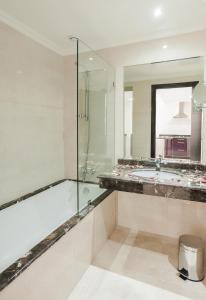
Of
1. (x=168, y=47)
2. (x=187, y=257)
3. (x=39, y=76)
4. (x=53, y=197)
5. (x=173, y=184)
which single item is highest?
(x=168, y=47)

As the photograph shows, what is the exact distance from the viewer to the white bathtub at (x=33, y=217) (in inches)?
73.2

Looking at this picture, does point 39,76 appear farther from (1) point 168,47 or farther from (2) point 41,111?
(1) point 168,47

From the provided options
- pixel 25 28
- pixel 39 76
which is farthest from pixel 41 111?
pixel 25 28

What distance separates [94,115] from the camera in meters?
2.35

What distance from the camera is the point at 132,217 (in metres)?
2.47

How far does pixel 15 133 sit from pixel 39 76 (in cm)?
74

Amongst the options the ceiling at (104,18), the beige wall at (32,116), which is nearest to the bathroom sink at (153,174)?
the beige wall at (32,116)

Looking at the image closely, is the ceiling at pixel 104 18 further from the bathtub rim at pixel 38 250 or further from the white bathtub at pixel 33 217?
the bathtub rim at pixel 38 250

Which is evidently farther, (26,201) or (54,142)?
(54,142)

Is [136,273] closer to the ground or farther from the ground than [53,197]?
closer to the ground

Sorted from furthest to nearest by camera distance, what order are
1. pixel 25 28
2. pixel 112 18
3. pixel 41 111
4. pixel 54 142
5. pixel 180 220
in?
pixel 54 142
pixel 41 111
pixel 180 220
pixel 25 28
pixel 112 18

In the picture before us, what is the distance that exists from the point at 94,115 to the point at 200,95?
3.73 feet

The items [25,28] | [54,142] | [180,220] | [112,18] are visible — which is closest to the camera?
[112,18]

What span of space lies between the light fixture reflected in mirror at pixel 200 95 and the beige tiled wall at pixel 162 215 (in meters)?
1.04
